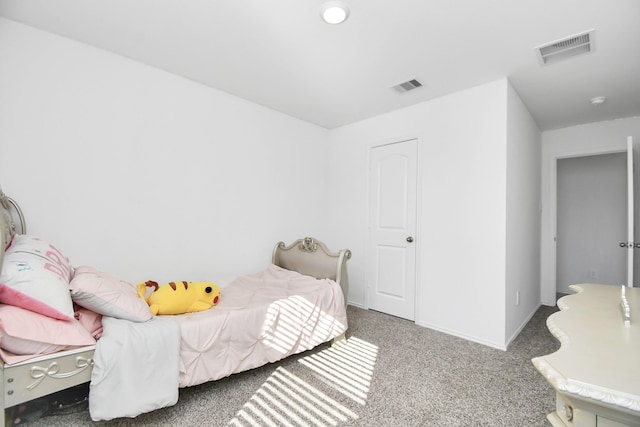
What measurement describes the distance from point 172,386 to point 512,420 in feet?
6.37

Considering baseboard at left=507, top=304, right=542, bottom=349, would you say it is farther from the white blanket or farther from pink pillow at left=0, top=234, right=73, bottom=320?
pink pillow at left=0, top=234, right=73, bottom=320

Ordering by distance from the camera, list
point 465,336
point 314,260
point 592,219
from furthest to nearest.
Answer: point 592,219, point 314,260, point 465,336

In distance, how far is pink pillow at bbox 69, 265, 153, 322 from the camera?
5.13 ft

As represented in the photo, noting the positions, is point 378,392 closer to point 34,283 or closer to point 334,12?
point 34,283

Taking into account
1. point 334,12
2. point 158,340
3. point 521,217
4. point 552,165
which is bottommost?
point 158,340

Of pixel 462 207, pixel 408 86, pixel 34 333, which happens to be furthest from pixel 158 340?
pixel 408 86

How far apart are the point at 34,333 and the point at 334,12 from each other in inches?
90.9

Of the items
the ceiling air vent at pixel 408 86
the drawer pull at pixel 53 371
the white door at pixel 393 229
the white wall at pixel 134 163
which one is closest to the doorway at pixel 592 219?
the white door at pixel 393 229

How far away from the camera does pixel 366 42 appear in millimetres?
2170

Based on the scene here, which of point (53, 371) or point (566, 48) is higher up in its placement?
point (566, 48)

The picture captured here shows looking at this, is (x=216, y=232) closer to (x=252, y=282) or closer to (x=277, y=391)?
(x=252, y=282)

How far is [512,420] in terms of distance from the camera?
1.69m

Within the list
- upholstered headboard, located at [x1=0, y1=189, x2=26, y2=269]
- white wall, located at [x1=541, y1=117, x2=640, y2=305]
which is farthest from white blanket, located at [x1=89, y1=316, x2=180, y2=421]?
white wall, located at [x1=541, y1=117, x2=640, y2=305]

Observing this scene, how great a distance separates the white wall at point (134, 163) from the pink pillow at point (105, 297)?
685 millimetres
